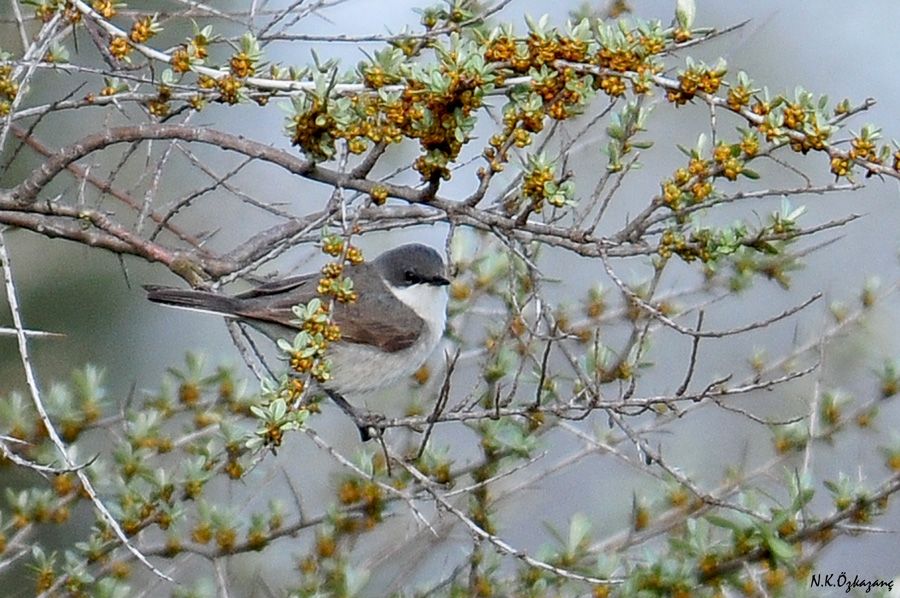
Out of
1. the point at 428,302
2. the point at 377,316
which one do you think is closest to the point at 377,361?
the point at 377,316

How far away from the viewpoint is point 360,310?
5598 millimetres

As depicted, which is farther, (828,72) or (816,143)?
(828,72)

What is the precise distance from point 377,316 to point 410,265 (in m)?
0.30

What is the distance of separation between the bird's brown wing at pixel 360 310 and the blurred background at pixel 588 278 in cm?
87

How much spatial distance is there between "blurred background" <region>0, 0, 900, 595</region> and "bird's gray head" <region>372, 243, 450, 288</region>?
2.32ft

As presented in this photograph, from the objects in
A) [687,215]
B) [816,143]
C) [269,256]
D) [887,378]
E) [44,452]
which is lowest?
[44,452]

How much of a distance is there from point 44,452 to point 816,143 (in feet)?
8.30

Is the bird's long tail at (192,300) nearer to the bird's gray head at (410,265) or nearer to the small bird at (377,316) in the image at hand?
the small bird at (377,316)

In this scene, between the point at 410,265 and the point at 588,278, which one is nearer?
the point at 410,265

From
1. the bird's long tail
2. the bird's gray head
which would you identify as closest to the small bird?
the bird's gray head

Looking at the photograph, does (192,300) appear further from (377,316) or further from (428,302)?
(428,302)

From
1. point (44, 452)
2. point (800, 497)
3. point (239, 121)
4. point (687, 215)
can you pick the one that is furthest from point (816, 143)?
point (239, 121)

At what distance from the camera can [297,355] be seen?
116 inches

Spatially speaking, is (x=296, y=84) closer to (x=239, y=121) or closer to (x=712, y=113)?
(x=712, y=113)
